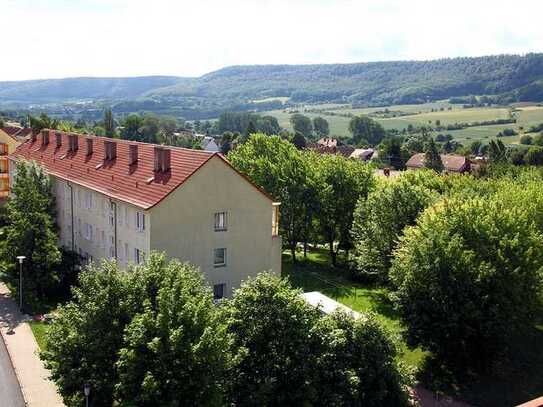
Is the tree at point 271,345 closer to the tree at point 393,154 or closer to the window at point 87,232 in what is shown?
the window at point 87,232

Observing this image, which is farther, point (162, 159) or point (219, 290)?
point (162, 159)

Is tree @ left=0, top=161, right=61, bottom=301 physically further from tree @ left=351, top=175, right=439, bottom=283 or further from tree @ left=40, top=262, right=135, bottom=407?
tree @ left=351, top=175, right=439, bottom=283

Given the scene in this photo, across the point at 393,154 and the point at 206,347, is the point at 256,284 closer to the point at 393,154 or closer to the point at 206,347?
the point at 206,347

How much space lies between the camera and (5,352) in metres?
34.3

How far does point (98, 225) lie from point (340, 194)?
23.7m

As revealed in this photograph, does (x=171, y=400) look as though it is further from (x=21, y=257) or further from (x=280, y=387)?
(x=21, y=257)

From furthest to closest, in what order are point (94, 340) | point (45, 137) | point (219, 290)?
point (45, 137) < point (219, 290) < point (94, 340)

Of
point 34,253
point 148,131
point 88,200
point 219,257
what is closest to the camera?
point 219,257

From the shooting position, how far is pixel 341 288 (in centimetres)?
5144

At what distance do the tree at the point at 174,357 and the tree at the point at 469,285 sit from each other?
15130mm

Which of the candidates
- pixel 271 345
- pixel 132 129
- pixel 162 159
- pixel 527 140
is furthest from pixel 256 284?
pixel 527 140

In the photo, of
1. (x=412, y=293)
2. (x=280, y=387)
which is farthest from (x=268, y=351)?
(x=412, y=293)

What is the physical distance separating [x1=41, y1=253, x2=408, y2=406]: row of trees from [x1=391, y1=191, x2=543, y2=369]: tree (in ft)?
25.9

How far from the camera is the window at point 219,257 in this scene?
39281 millimetres
